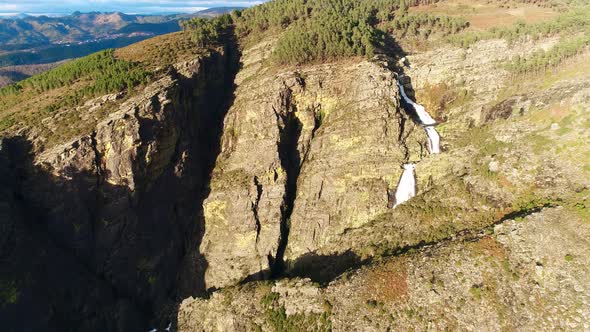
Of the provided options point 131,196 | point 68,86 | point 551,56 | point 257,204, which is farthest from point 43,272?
point 551,56

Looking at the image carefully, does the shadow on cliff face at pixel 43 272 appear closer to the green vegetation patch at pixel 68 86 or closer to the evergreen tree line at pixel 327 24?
the green vegetation patch at pixel 68 86

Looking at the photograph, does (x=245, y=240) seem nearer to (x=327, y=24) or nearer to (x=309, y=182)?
(x=309, y=182)

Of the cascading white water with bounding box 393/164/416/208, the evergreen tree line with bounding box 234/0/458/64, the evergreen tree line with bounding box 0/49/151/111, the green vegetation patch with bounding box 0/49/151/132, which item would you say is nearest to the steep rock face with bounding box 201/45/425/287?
the cascading white water with bounding box 393/164/416/208

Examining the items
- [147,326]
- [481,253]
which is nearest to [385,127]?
[481,253]

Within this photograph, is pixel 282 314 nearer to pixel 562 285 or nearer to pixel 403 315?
pixel 403 315

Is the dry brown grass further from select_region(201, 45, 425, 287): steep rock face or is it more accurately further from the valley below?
select_region(201, 45, 425, 287): steep rock face

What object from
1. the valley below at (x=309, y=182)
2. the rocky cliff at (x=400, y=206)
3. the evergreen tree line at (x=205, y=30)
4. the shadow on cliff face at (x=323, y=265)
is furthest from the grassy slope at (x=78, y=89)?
the shadow on cliff face at (x=323, y=265)
